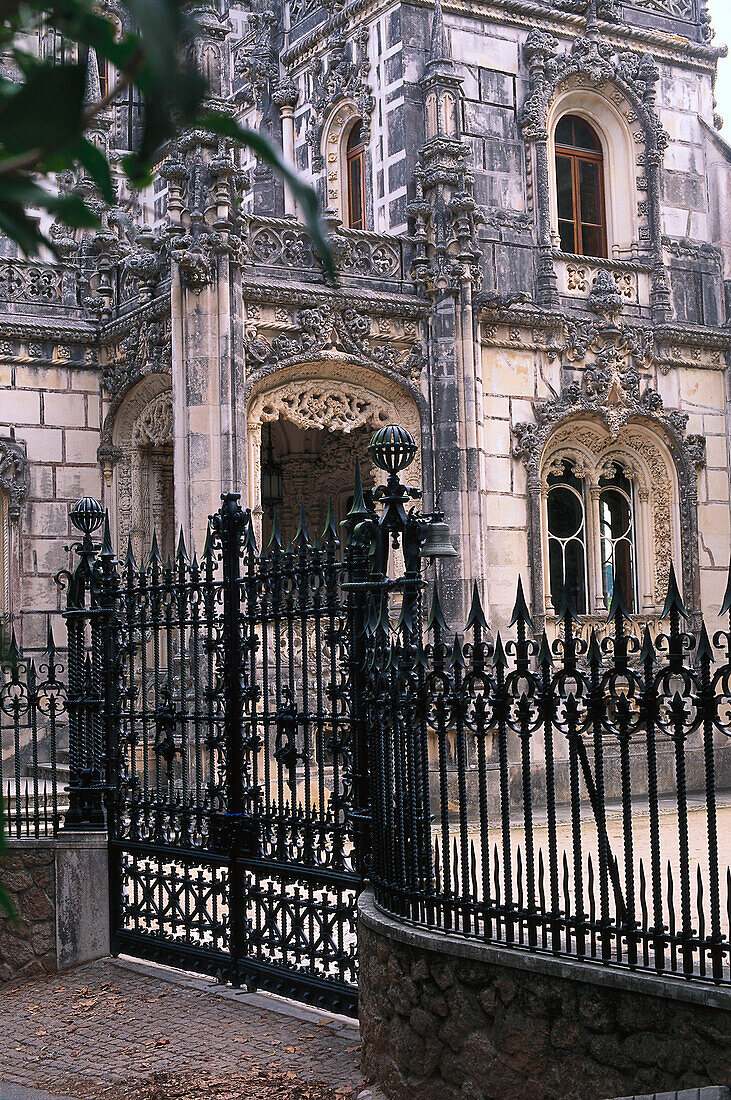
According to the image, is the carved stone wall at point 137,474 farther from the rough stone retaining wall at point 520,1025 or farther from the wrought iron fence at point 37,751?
the rough stone retaining wall at point 520,1025

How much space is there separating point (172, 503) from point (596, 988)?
13.6m

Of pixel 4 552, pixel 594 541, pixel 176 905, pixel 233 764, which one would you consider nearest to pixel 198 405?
pixel 4 552

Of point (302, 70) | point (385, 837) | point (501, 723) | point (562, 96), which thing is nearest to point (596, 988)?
point (501, 723)

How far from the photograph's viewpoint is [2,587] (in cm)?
1645

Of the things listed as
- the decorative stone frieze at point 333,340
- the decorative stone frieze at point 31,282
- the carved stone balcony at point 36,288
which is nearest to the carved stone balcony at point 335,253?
the decorative stone frieze at point 333,340

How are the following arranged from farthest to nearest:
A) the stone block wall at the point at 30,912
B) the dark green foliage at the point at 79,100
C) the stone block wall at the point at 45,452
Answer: the stone block wall at the point at 45,452, the stone block wall at the point at 30,912, the dark green foliage at the point at 79,100

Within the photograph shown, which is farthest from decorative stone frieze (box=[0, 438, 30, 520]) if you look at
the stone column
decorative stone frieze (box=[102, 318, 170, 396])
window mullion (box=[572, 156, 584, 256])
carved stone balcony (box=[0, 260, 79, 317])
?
Answer: window mullion (box=[572, 156, 584, 256])

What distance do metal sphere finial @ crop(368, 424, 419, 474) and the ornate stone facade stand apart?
7.60 meters

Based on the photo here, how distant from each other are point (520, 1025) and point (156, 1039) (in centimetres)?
292

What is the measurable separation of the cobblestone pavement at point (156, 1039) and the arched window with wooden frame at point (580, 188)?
12.9 metres

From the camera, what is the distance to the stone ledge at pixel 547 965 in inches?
184

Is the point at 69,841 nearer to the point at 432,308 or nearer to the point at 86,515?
the point at 86,515

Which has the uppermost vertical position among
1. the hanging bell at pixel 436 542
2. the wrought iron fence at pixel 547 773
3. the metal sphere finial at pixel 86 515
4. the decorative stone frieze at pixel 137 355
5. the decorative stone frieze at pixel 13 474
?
the decorative stone frieze at pixel 137 355

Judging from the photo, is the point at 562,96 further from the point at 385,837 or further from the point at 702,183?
the point at 385,837
